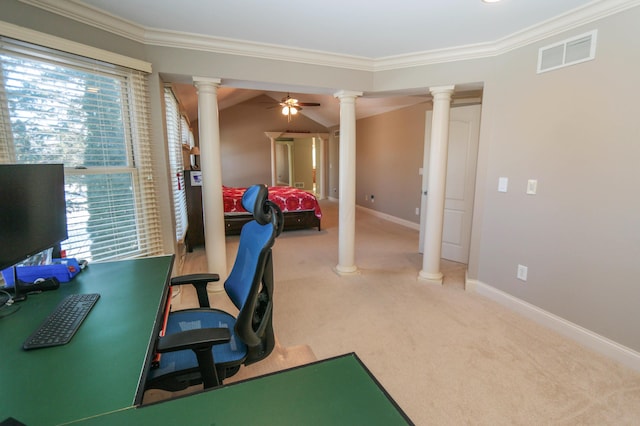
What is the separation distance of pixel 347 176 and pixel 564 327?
7.53 feet

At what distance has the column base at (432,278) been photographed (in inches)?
133

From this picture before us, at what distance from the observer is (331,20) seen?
2244 mm

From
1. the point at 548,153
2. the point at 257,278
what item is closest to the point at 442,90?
the point at 548,153

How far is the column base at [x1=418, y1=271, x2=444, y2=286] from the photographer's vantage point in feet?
11.1

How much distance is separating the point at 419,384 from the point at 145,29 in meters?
3.13

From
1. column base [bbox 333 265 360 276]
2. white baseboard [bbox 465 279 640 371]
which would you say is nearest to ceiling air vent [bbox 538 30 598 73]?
white baseboard [bbox 465 279 640 371]

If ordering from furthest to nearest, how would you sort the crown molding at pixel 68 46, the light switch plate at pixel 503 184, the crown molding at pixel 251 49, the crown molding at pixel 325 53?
the light switch plate at pixel 503 184, the crown molding at pixel 251 49, the crown molding at pixel 325 53, the crown molding at pixel 68 46

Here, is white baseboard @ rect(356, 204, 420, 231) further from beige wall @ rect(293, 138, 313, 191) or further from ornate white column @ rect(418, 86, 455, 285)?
beige wall @ rect(293, 138, 313, 191)

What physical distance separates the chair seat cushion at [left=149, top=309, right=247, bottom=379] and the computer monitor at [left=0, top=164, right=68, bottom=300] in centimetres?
69

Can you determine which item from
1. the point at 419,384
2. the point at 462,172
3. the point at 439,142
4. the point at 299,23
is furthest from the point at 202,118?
the point at 462,172

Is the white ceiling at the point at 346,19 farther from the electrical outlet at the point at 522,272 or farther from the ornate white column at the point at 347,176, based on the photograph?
the electrical outlet at the point at 522,272

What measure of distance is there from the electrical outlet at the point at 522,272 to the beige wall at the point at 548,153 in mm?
46

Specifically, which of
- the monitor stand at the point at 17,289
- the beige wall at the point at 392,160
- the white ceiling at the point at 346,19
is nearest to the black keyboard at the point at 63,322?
the monitor stand at the point at 17,289

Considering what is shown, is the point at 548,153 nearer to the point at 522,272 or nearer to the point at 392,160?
the point at 522,272
